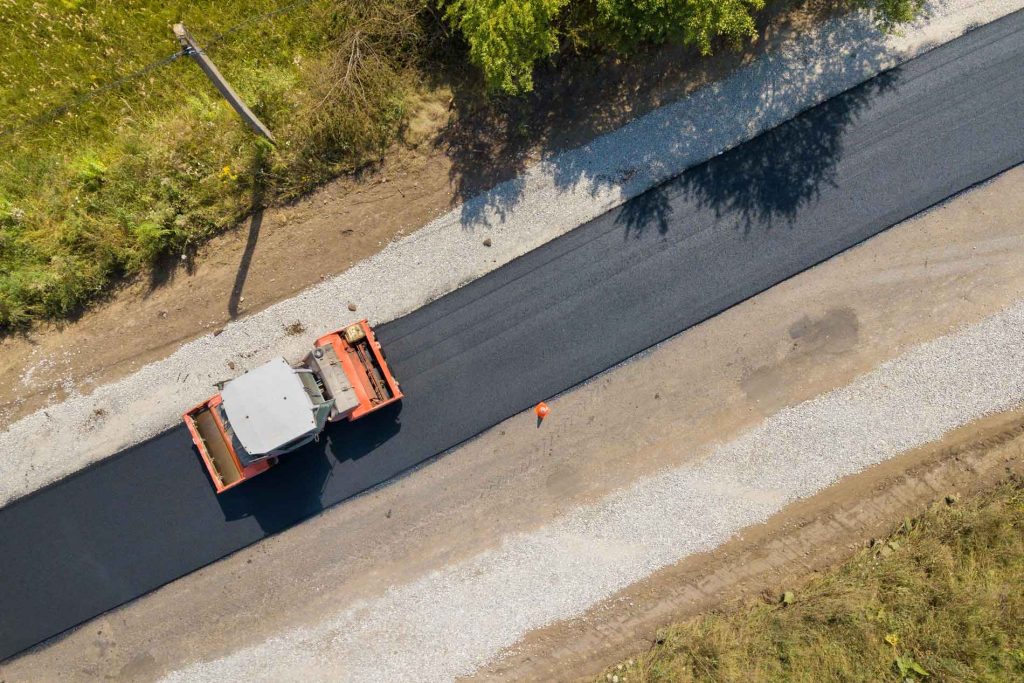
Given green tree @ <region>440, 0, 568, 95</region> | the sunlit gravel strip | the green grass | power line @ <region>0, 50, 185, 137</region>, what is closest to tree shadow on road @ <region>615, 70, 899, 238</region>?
green tree @ <region>440, 0, 568, 95</region>

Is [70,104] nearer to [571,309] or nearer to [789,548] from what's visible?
[571,309]

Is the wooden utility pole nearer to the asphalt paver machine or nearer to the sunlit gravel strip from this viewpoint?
the asphalt paver machine

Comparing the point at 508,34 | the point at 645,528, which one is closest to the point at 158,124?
the point at 508,34

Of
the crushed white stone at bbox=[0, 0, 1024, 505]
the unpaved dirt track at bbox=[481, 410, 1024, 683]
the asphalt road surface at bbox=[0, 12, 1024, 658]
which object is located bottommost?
the unpaved dirt track at bbox=[481, 410, 1024, 683]

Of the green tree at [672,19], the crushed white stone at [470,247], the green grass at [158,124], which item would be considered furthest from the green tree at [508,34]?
the crushed white stone at [470,247]

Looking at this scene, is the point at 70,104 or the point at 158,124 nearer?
the point at 158,124

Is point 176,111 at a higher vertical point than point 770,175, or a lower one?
higher
